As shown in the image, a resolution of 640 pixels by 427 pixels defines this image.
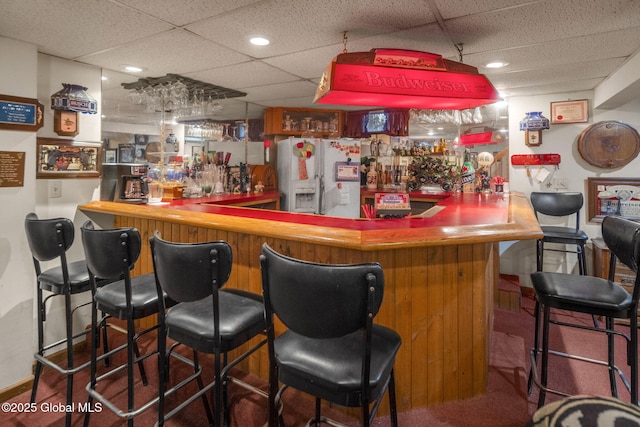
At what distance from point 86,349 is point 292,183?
299 cm

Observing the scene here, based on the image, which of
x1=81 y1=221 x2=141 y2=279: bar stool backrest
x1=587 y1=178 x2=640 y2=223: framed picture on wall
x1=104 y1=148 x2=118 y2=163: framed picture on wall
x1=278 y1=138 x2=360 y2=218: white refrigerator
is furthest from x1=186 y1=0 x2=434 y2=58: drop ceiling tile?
x1=104 y1=148 x2=118 y2=163: framed picture on wall

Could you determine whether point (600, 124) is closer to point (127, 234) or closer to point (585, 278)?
point (585, 278)

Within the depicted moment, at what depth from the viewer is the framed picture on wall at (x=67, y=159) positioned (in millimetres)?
2721

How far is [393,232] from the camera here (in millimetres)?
1872

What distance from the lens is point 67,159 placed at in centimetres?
288

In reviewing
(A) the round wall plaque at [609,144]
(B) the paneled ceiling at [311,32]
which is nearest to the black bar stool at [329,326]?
(B) the paneled ceiling at [311,32]

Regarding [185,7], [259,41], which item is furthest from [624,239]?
[185,7]

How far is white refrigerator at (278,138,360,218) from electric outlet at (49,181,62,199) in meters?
2.69

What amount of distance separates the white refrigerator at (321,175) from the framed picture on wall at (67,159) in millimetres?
2431

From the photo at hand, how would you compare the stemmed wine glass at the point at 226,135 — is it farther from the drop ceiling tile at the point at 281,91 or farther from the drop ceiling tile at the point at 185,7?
the drop ceiling tile at the point at 185,7

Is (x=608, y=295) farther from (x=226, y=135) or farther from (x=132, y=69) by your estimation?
(x=226, y=135)

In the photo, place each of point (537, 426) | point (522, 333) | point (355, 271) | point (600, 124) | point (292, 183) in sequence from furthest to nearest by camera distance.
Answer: point (292, 183)
point (600, 124)
point (522, 333)
point (355, 271)
point (537, 426)

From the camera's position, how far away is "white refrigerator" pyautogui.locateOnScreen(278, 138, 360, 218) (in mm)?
4977

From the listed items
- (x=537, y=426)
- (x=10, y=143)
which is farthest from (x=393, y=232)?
(x=10, y=143)
